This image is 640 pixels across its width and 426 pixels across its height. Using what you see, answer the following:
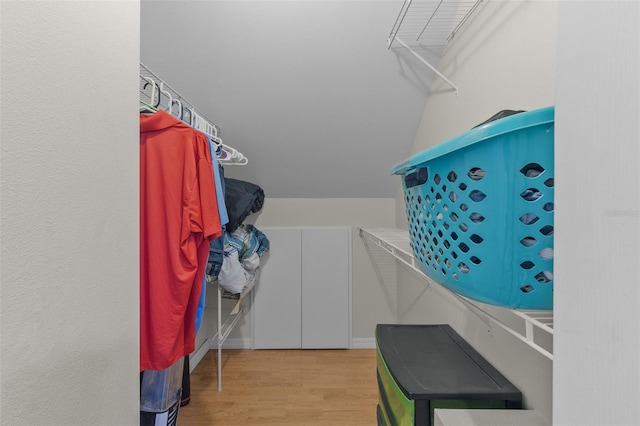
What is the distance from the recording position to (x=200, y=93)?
1.88m

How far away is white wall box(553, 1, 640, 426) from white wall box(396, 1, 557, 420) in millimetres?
594

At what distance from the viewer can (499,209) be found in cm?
47

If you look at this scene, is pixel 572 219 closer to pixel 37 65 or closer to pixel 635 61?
pixel 635 61

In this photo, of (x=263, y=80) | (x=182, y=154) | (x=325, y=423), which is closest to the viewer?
(x=182, y=154)

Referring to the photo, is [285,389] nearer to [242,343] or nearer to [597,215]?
[242,343]

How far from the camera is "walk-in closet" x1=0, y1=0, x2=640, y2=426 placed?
0.32m

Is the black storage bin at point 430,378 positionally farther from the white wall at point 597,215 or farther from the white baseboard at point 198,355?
the white baseboard at point 198,355

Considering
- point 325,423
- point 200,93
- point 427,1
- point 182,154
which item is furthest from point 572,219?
point 200,93

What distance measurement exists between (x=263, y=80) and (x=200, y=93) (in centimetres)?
39


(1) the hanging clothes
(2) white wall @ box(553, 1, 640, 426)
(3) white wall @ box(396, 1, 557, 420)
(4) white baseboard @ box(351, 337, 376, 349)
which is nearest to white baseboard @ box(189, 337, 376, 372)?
(4) white baseboard @ box(351, 337, 376, 349)

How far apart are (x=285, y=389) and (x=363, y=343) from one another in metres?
0.83

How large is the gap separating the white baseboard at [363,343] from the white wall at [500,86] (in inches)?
38.6

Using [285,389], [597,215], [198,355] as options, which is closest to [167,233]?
[597,215]

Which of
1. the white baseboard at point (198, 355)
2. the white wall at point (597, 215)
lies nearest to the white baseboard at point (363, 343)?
the white baseboard at point (198, 355)
